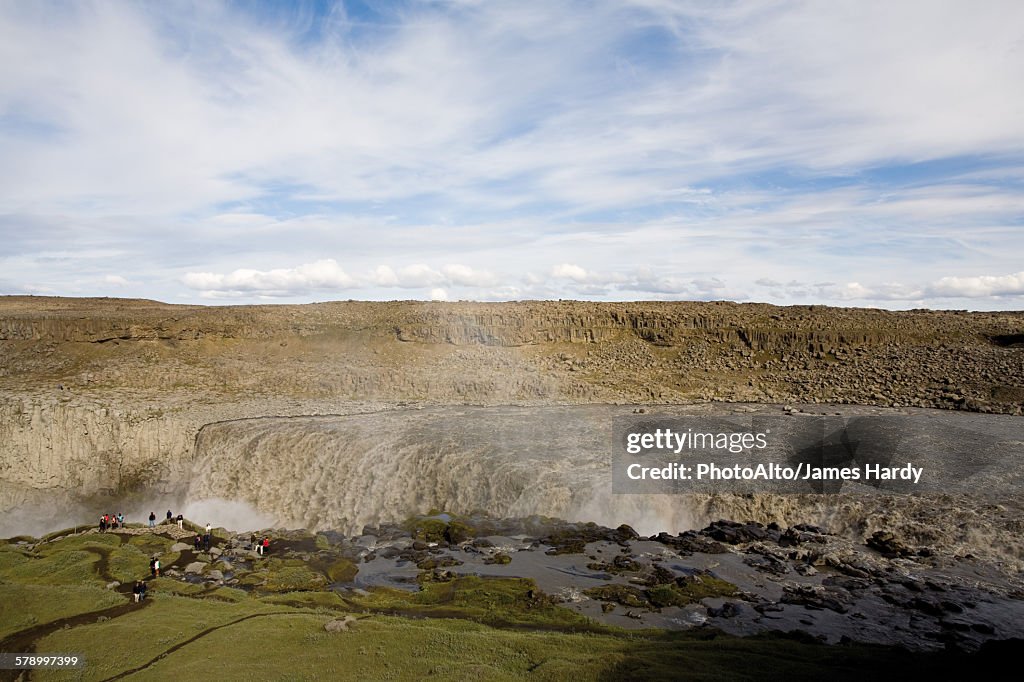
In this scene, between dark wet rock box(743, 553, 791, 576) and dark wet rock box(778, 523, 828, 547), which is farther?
dark wet rock box(778, 523, 828, 547)

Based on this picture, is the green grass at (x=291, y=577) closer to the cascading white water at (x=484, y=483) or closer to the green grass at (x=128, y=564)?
the green grass at (x=128, y=564)

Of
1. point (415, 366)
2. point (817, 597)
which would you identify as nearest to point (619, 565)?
point (817, 597)

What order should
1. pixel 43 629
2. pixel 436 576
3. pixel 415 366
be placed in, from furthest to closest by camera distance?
1. pixel 415 366
2. pixel 436 576
3. pixel 43 629

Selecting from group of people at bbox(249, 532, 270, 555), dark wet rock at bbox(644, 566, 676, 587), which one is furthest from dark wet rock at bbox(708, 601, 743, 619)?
group of people at bbox(249, 532, 270, 555)

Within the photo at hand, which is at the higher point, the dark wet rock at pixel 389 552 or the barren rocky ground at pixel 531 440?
the barren rocky ground at pixel 531 440

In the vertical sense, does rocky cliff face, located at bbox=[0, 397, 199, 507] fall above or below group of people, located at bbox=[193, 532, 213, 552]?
above

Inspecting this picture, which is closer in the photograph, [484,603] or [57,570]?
[484,603]

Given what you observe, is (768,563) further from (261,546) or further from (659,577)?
(261,546)

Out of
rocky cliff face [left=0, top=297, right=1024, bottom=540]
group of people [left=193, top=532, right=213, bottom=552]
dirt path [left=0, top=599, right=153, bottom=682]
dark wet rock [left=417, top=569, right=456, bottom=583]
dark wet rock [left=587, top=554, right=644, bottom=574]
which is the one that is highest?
rocky cliff face [left=0, top=297, right=1024, bottom=540]

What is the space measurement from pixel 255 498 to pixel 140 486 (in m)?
12.6

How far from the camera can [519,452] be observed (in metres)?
45.3

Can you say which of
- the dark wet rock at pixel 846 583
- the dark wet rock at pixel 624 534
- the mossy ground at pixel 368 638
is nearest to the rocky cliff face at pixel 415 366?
the mossy ground at pixel 368 638

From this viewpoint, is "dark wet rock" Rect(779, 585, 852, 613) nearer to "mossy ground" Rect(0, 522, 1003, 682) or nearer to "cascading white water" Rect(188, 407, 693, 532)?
"mossy ground" Rect(0, 522, 1003, 682)

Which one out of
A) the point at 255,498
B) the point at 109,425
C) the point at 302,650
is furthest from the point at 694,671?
the point at 109,425
